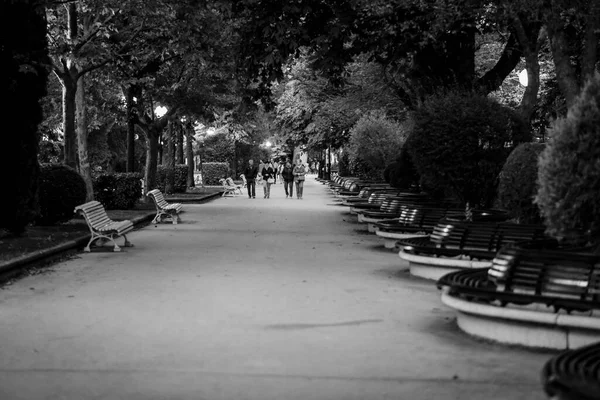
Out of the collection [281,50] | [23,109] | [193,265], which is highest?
[281,50]

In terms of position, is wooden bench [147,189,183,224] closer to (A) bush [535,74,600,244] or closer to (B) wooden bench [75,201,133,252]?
(B) wooden bench [75,201,133,252]

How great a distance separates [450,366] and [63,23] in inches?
881

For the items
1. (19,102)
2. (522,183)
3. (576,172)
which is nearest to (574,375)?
(576,172)

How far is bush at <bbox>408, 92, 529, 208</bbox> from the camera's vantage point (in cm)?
2027

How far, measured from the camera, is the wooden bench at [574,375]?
4.60m

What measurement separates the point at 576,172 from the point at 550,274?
3.21ft

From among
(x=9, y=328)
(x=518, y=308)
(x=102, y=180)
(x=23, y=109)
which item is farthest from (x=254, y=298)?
(x=102, y=180)

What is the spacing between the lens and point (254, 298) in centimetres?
1129

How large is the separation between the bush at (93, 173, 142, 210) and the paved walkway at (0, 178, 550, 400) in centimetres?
1473

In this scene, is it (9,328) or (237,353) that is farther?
(9,328)

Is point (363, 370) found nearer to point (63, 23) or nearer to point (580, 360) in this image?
point (580, 360)

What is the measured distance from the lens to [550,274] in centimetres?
859

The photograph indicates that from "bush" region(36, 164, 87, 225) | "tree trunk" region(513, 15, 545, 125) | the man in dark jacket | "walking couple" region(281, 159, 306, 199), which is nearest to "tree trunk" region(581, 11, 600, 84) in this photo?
"tree trunk" region(513, 15, 545, 125)

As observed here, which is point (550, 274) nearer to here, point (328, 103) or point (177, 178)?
point (177, 178)
